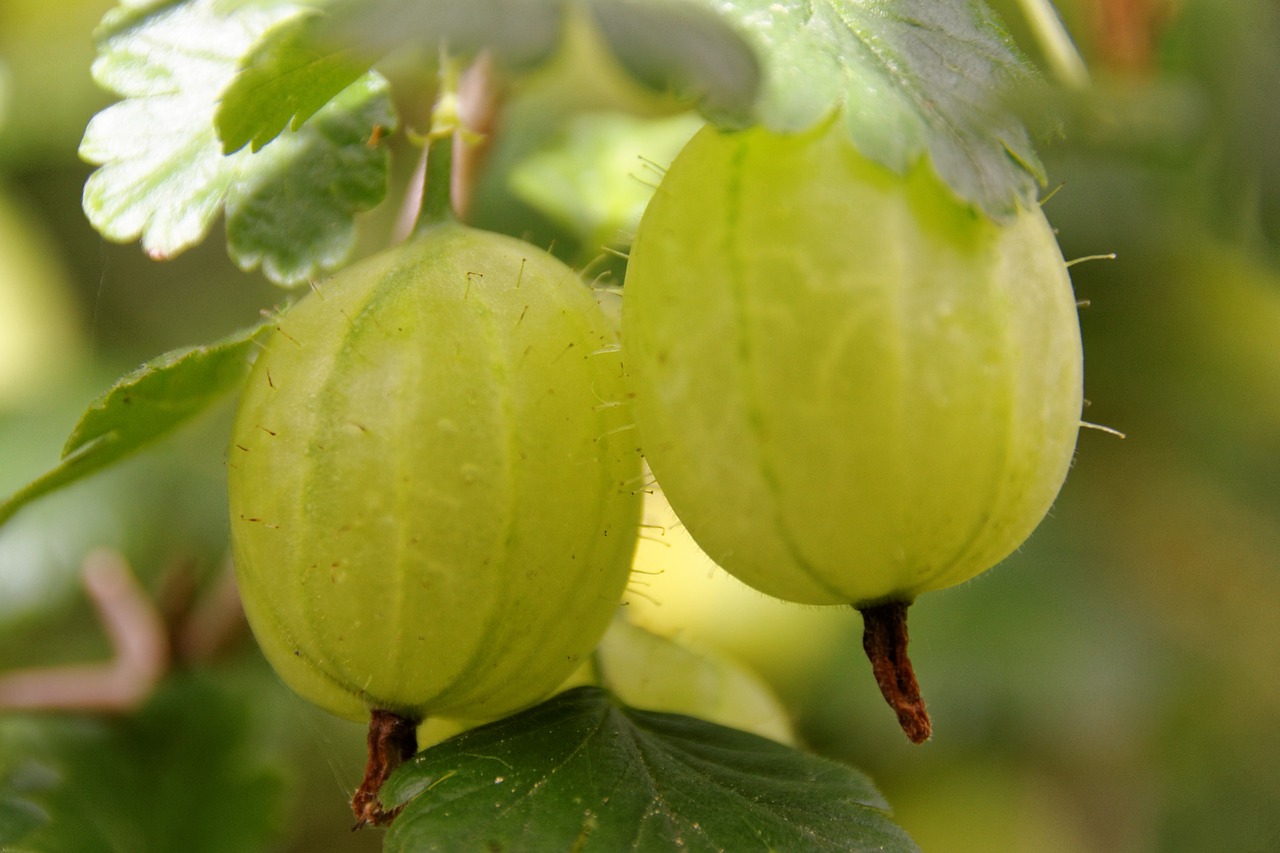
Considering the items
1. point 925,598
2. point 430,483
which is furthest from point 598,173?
point 925,598

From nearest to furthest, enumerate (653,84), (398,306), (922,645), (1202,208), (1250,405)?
(653,84), (398,306), (1202,208), (922,645), (1250,405)

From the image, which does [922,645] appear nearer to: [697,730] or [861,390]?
[697,730]

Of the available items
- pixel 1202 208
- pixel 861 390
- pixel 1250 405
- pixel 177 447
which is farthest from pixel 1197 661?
pixel 861 390

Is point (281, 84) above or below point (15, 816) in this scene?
above

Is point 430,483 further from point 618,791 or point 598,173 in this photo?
point 598,173

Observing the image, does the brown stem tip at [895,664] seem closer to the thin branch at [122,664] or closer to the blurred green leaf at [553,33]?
the blurred green leaf at [553,33]

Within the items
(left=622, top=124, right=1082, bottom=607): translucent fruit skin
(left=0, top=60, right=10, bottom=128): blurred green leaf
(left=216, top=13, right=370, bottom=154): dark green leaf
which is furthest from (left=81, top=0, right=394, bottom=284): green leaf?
(left=0, top=60, right=10, bottom=128): blurred green leaf

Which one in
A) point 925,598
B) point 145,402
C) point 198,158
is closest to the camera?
point 145,402
